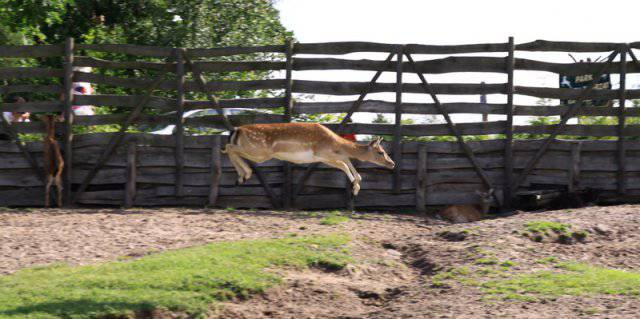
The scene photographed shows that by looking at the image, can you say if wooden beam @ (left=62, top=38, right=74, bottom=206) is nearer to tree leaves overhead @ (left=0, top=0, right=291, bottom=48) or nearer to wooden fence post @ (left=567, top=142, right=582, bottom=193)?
tree leaves overhead @ (left=0, top=0, right=291, bottom=48)

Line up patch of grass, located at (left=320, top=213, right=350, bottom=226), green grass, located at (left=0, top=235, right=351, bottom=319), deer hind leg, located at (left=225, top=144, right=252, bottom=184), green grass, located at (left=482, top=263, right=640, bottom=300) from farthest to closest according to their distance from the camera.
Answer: deer hind leg, located at (left=225, top=144, right=252, bottom=184), patch of grass, located at (left=320, top=213, right=350, bottom=226), green grass, located at (left=482, top=263, right=640, bottom=300), green grass, located at (left=0, top=235, right=351, bottom=319)

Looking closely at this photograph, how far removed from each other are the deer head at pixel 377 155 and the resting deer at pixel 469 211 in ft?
4.20

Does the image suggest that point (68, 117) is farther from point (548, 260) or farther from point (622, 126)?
point (622, 126)

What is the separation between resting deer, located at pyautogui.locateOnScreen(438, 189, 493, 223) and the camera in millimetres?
14641

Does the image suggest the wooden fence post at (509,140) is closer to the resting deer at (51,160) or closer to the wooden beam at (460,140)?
the wooden beam at (460,140)

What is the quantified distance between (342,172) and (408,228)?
227 cm

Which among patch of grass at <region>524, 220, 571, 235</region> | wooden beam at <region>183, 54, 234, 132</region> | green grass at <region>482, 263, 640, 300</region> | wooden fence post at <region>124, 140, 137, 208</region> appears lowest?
green grass at <region>482, 263, 640, 300</region>

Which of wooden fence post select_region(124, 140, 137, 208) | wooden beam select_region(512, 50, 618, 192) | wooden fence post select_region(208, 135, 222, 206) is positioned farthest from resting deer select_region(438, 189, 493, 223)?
wooden fence post select_region(124, 140, 137, 208)

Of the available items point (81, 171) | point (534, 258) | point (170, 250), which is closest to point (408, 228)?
point (534, 258)

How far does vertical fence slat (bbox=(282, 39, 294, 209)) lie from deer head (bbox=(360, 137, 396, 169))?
1627mm

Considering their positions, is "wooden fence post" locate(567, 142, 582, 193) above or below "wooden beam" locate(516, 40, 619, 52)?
below

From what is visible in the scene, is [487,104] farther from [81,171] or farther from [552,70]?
[81,171]

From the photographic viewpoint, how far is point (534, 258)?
10672 mm

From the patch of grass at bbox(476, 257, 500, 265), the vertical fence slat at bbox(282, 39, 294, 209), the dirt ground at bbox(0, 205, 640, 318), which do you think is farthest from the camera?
the vertical fence slat at bbox(282, 39, 294, 209)
